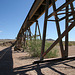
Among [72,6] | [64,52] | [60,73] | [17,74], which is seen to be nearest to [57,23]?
[72,6]

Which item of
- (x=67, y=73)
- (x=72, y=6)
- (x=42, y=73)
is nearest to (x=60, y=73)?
(x=67, y=73)

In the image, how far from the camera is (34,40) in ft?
33.1

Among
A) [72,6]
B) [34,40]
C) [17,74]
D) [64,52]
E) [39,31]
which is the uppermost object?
[72,6]

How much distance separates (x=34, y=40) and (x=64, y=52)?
3.86 m

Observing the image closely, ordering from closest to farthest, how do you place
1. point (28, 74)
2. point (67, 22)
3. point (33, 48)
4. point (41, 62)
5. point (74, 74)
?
1. point (74, 74)
2. point (28, 74)
3. point (41, 62)
4. point (67, 22)
5. point (33, 48)

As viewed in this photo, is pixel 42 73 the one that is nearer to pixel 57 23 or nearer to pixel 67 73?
pixel 67 73

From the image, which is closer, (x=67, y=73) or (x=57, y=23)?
(x=67, y=73)

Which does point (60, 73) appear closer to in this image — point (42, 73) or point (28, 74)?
point (42, 73)

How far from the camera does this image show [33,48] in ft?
32.0

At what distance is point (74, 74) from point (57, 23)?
10.6 ft

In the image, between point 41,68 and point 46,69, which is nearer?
point 46,69

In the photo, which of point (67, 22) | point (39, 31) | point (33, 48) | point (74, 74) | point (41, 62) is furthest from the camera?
point (39, 31)

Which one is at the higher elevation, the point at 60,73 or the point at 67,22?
the point at 67,22

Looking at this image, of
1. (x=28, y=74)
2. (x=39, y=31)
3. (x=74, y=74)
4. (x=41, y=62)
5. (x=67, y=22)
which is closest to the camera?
(x=74, y=74)
